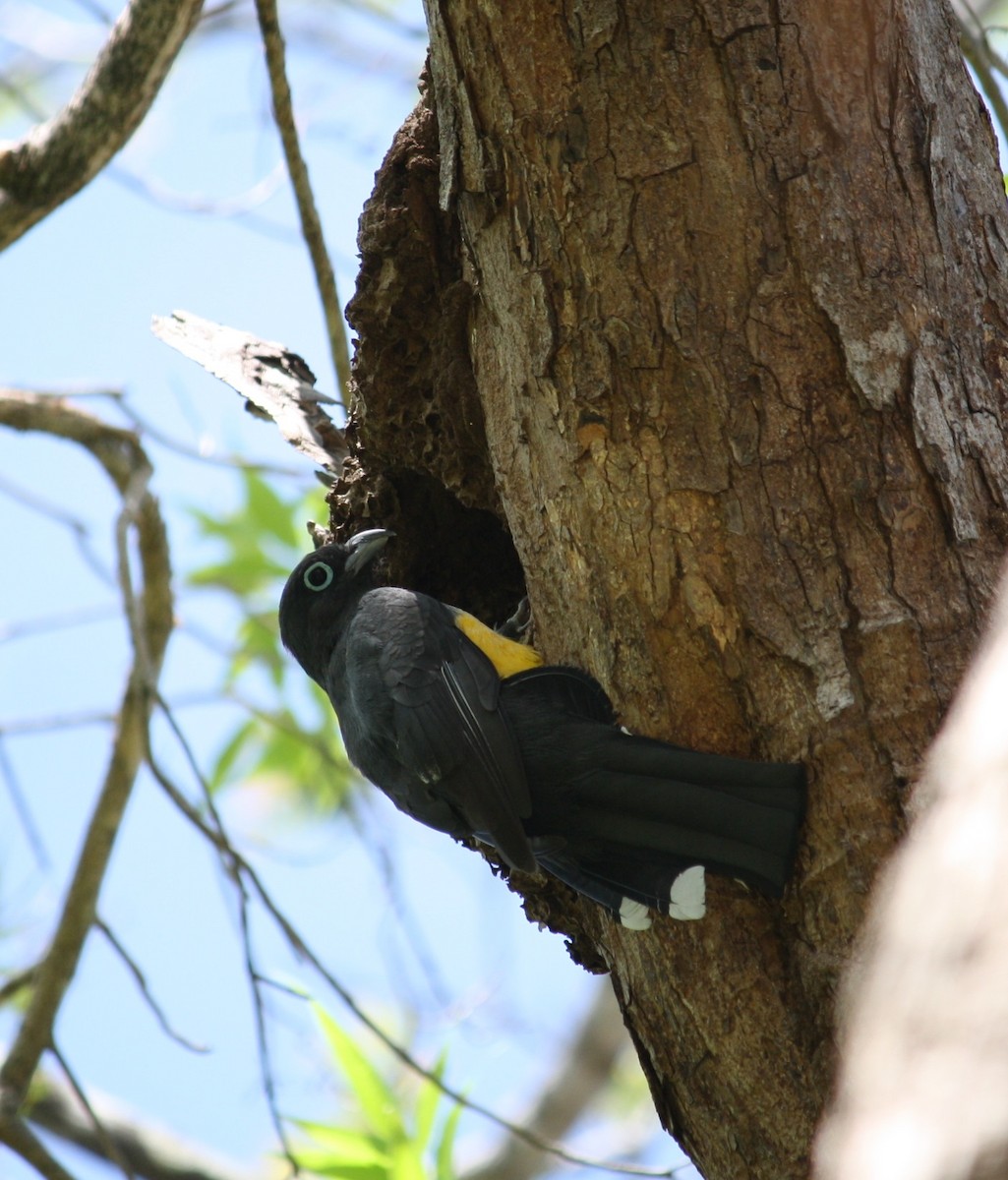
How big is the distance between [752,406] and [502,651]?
4.08 ft

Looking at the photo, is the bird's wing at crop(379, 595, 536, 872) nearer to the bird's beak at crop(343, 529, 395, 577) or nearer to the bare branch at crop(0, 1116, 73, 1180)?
the bird's beak at crop(343, 529, 395, 577)

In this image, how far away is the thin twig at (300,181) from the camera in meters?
4.37

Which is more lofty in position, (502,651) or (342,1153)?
(502,651)

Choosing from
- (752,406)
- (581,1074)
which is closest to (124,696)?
(752,406)

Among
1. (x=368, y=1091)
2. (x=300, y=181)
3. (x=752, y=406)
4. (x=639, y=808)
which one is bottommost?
(x=368, y=1091)

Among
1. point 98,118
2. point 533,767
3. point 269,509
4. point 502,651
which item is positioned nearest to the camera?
point 533,767

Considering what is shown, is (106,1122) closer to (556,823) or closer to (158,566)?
(158,566)

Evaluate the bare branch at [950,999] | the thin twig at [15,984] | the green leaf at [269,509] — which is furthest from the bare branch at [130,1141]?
the bare branch at [950,999]

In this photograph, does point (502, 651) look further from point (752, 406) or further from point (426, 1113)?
point (426, 1113)

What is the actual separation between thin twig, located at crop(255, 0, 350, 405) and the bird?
1.01 m

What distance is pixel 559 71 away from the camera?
305 cm

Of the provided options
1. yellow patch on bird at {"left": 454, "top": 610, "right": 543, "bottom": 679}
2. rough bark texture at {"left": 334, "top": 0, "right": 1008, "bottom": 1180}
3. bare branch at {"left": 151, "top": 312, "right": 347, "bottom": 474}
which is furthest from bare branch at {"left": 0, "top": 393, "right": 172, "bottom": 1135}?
rough bark texture at {"left": 334, "top": 0, "right": 1008, "bottom": 1180}

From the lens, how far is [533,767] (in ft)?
10.7

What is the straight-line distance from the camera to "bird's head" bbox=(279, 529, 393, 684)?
419 centimetres
